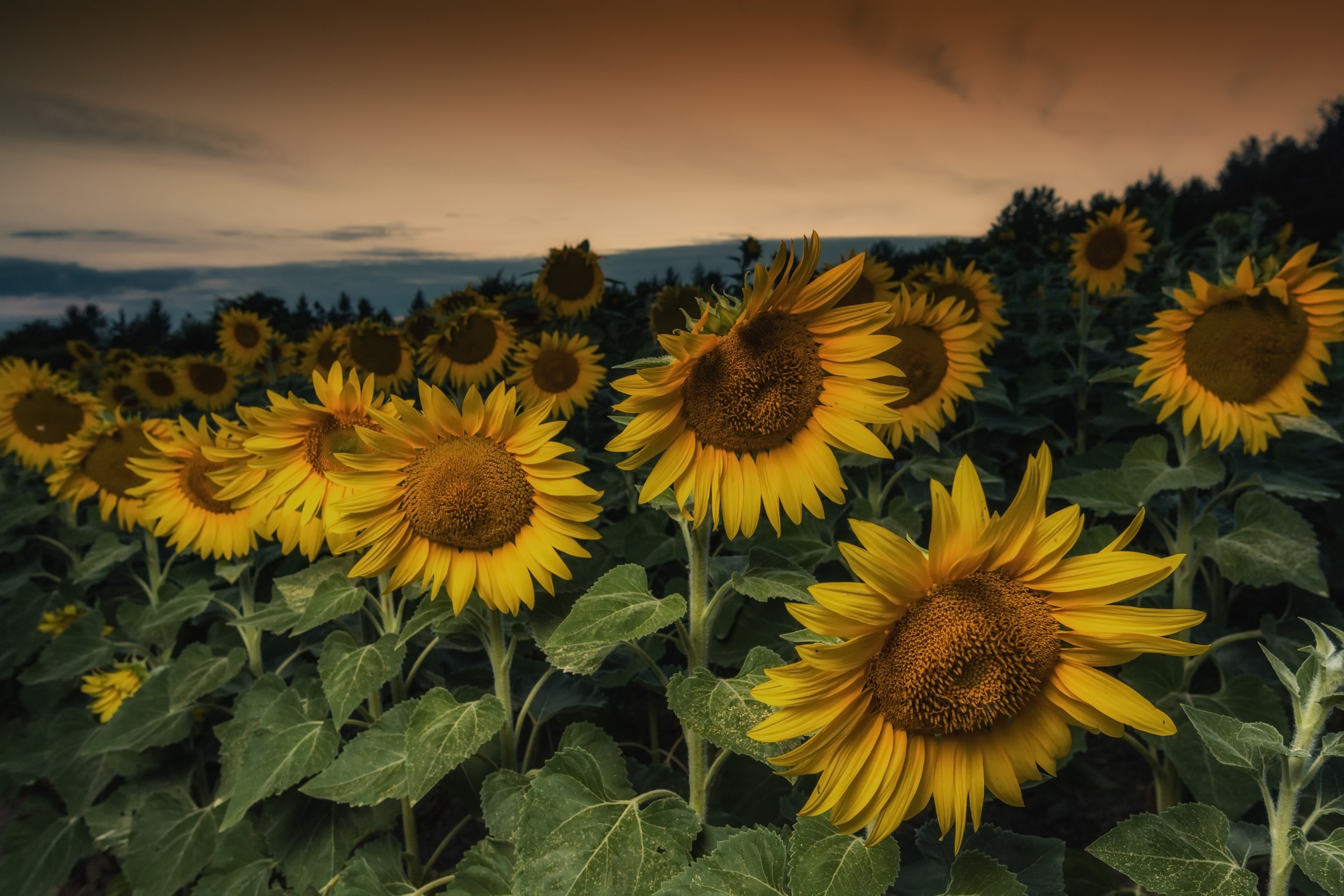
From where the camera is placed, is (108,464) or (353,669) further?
(108,464)

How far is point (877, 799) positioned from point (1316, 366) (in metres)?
2.23

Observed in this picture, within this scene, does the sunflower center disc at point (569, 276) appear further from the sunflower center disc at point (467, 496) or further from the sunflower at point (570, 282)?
the sunflower center disc at point (467, 496)

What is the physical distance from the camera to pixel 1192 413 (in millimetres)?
2500

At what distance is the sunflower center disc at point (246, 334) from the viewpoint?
609 centimetres

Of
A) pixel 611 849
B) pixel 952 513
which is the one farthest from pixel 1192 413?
pixel 611 849

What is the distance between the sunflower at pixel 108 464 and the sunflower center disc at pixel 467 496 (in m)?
1.75

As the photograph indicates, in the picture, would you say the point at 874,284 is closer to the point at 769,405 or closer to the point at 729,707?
the point at 769,405

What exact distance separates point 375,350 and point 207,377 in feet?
7.00

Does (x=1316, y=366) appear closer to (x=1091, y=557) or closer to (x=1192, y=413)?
(x=1192, y=413)

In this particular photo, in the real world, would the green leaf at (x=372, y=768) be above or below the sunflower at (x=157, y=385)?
above

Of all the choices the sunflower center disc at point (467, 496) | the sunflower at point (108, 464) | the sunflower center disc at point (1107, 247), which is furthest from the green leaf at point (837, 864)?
the sunflower center disc at point (1107, 247)

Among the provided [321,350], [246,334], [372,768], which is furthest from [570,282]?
[372,768]

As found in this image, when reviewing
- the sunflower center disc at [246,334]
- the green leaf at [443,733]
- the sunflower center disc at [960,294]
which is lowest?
the sunflower center disc at [246,334]

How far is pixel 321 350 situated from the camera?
Answer: 15.8 feet
